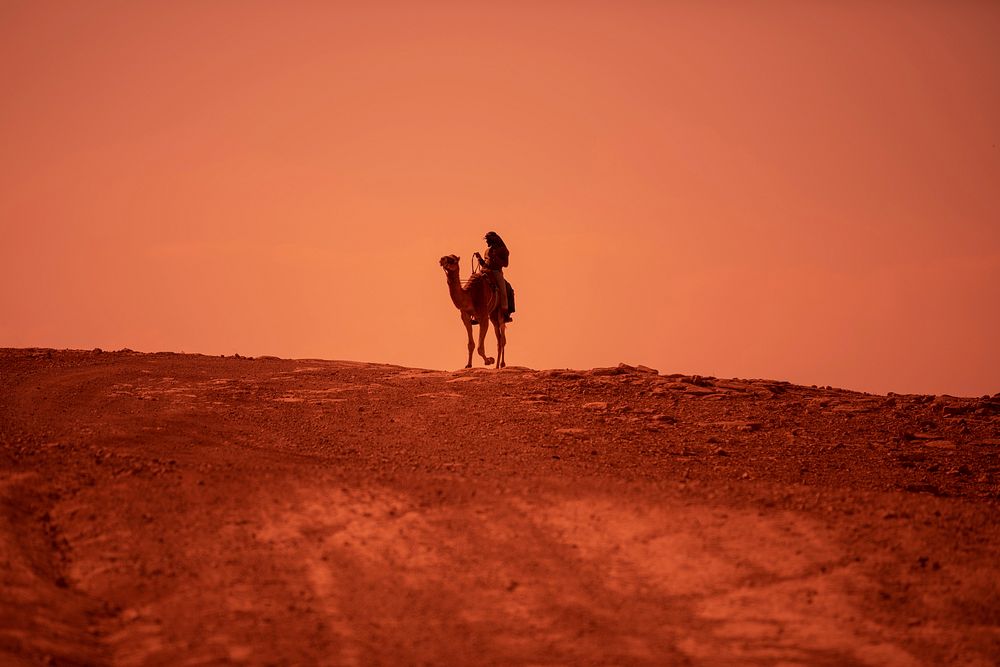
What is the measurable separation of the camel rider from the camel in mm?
199

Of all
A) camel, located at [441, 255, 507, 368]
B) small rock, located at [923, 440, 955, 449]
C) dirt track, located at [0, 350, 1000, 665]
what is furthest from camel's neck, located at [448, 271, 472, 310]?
small rock, located at [923, 440, 955, 449]

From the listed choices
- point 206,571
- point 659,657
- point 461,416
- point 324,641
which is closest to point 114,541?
point 206,571

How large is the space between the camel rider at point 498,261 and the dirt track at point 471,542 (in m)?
7.91

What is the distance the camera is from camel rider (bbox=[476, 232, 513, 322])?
2402 centimetres

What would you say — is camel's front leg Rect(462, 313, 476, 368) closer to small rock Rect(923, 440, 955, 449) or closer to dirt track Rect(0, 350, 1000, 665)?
dirt track Rect(0, 350, 1000, 665)

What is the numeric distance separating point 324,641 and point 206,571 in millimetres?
1625

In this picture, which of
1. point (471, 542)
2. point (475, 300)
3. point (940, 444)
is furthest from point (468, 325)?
point (471, 542)

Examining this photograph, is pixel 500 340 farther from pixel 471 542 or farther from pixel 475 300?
pixel 471 542

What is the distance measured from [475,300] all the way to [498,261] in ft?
3.69

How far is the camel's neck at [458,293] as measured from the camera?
23422mm

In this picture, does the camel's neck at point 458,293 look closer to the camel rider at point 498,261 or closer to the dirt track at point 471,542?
the camel rider at point 498,261

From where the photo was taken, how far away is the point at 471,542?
1053 centimetres

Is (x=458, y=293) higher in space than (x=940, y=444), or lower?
higher

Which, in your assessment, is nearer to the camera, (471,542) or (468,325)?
(471,542)
